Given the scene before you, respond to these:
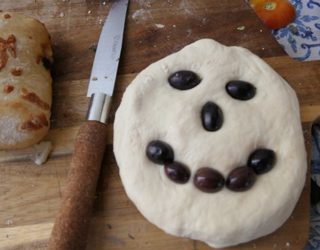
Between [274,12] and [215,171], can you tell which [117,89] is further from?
[274,12]

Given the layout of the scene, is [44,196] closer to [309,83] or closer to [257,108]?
[257,108]

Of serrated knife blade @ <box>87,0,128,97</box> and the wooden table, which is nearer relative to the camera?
the wooden table

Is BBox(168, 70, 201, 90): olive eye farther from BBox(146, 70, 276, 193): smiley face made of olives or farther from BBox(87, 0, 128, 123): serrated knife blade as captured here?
BBox(87, 0, 128, 123): serrated knife blade

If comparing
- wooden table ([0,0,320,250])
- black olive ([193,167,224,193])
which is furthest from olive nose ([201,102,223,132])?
wooden table ([0,0,320,250])

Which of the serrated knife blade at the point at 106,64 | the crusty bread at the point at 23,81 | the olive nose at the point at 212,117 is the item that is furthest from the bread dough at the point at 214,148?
the crusty bread at the point at 23,81

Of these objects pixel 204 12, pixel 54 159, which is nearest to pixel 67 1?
pixel 204 12

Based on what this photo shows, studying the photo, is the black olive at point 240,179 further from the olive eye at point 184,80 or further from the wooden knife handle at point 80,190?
the wooden knife handle at point 80,190
